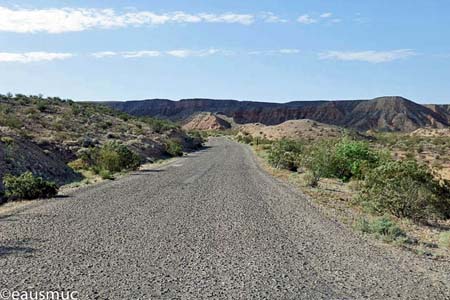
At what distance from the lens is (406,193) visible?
16469mm

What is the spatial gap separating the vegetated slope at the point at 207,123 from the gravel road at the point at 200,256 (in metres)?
160

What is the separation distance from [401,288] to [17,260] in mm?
6487

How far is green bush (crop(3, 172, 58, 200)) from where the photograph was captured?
749 inches

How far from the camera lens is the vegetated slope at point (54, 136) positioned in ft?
91.0

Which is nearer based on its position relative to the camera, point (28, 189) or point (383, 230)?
point (383, 230)

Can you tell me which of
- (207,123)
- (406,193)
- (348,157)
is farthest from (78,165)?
(207,123)

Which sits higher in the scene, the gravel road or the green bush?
the gravel road

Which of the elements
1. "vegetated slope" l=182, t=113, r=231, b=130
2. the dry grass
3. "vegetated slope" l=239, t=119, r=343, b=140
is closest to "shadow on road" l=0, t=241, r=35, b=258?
the dry grass

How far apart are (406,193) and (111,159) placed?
20.5 meters

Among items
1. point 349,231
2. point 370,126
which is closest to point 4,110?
point 349,231

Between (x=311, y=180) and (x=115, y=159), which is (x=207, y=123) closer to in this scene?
(x=115, y=159)

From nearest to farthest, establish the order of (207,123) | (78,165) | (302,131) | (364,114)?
1. (78,165)
2. (302,131)
3. (364,114)
4. (207,123)

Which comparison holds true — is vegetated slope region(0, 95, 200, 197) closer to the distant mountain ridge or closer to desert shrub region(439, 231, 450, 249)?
desert shrub region(439, 231, 450, 249)

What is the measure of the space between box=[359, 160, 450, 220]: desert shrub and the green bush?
1127cm
